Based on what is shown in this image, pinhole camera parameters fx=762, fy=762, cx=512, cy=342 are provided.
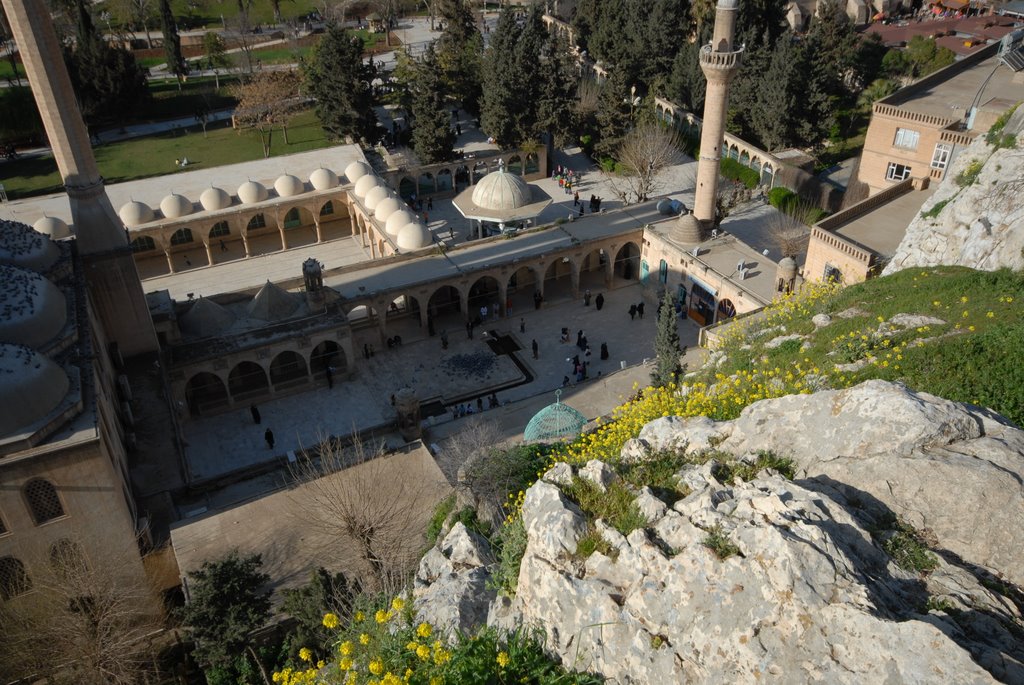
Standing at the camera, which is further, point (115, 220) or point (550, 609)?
point (115, 220)

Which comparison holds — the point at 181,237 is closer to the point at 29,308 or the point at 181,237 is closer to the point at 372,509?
the point at 29,308

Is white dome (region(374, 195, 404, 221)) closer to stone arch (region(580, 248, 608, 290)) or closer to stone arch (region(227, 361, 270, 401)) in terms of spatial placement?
stone arch (region(580, 248, 608, 290))

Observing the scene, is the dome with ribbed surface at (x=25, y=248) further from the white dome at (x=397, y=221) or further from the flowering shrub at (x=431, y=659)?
the flowering shrub at (x=431, y=659)

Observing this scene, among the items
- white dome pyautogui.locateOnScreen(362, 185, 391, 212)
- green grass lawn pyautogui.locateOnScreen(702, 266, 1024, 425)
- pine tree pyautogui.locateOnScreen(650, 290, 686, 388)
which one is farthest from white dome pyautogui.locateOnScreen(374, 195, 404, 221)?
green grass lawn pyautogui.locateOnScreen(702, 266, 1024, 425)

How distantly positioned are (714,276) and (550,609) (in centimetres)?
2340

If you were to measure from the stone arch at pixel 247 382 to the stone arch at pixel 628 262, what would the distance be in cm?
1631

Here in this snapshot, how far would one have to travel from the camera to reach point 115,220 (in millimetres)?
25766

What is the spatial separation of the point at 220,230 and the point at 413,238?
38.8 ft

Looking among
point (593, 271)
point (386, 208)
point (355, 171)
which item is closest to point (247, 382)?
point (386, 208)

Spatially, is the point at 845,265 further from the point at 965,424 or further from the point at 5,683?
the point at 5,683

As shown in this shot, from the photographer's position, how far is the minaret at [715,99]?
98.6ft

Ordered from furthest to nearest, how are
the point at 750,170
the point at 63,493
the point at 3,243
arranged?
the point at 750,170 < the point at 3,243 < the point at 63,493

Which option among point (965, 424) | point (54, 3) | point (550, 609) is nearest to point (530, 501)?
point (550, 609)

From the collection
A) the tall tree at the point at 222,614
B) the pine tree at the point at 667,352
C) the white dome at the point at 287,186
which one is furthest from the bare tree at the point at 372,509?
the white dome at the point at 287,186
